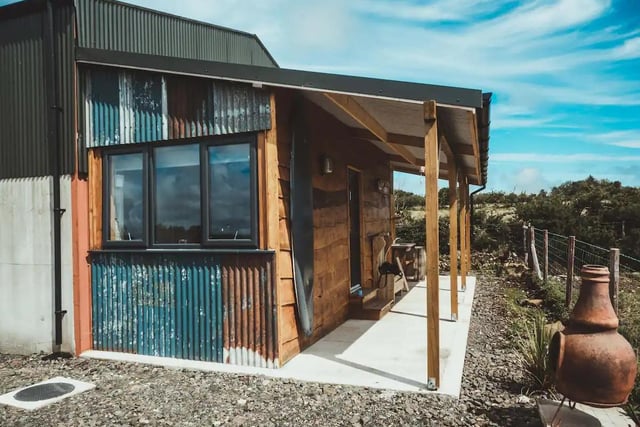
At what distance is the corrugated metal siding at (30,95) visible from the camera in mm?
5383

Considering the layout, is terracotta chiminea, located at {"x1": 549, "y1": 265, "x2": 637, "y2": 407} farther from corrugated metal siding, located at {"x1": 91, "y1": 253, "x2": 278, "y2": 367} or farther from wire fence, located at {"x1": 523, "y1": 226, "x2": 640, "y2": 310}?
wire fence, located at {"x1": 523, "y1": 226, "x2": 640, "y2": 310}

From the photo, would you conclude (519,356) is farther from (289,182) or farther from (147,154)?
(147,154)

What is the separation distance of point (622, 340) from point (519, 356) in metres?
2.09

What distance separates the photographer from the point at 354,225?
25.2 feet

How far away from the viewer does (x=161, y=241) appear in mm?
5199

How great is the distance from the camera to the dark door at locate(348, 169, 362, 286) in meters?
7.56

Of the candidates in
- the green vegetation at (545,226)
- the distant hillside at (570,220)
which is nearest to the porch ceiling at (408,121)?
the green vegetation at (545,226)

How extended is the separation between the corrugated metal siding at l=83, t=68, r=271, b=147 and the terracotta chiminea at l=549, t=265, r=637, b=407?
3.05m

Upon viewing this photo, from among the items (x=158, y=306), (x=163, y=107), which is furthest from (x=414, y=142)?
(x=158, y=306)

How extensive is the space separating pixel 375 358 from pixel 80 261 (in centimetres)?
346

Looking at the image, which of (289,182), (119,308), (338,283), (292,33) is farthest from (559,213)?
(119,308)

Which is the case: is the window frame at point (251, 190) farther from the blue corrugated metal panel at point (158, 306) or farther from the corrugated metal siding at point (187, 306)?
the blue corrugated metal panel at point (158, 306)

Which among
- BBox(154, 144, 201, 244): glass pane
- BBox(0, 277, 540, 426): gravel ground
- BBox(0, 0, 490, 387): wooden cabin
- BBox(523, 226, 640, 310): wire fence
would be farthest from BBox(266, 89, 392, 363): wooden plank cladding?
BBox(523, 226, 640, 310): wire fence

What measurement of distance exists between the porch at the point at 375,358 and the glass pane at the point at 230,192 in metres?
1.38
